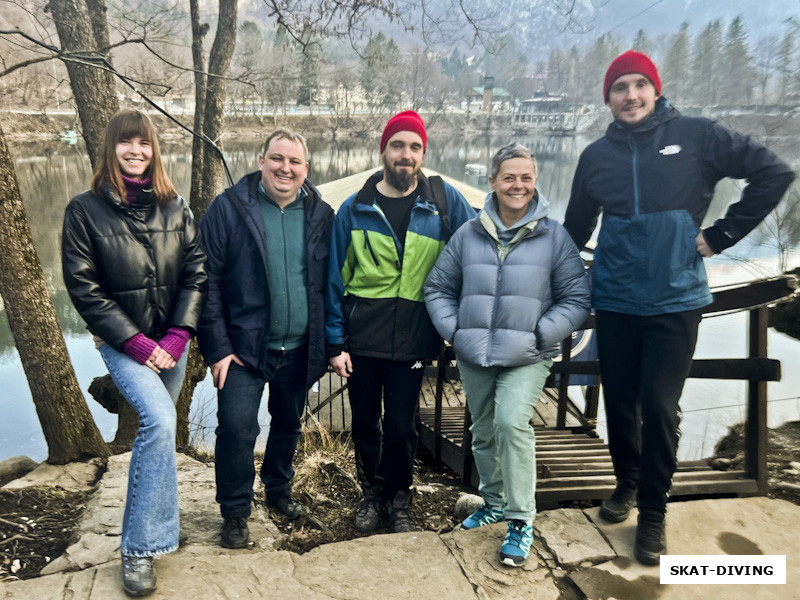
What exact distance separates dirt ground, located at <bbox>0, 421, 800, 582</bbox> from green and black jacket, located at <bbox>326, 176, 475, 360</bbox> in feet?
3.12

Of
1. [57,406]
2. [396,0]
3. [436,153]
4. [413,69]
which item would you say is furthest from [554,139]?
[57,406]

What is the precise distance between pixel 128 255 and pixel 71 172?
3511 centimetres

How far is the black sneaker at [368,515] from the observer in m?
2.87

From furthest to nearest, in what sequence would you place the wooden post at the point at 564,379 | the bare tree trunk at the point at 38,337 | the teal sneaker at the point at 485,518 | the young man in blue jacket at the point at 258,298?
the wooden post at the point at 564,379 → the bare tree trunk at the point at 38,337 → the teal sneaker at the point at 485,518 → the young man in blue jacket at the point at 258,298

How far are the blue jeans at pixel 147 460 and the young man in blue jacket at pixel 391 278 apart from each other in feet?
2.57

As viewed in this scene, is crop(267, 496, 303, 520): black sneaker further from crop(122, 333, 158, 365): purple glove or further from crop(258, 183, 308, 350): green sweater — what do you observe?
crop(122, 333, 158, 365): purple glove

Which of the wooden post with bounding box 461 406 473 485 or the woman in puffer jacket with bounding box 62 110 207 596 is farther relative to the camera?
the wooden post with bounding box 461 406 473 485

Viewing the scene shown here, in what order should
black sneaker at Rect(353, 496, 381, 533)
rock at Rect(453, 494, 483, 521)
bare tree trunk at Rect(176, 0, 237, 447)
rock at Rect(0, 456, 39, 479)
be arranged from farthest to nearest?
bare tree trunk at Rect(176, 0, 237, 447) → rock at Rect(0, 456, 39, 479) → rock at Rect(453, 494, 483, 521) → black sneaker at Rect(353, 496, 381, 533)

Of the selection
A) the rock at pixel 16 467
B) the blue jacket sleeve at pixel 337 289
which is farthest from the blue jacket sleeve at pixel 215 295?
the rock at pixel 16 467

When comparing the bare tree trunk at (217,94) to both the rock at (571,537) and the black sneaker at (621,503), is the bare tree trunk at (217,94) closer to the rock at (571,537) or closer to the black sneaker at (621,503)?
the rock at (571,537)

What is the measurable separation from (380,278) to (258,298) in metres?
0.54

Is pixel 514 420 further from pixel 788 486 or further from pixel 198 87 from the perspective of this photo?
pixel 198 87

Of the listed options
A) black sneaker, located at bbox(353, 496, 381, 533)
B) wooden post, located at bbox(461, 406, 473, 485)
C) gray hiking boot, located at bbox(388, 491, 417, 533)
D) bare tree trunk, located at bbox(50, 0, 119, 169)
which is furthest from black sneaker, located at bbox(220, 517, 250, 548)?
bare tree trunk, located at bbox(50, 0, 119, 169)

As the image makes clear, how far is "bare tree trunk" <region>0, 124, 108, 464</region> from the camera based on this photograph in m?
3.61
